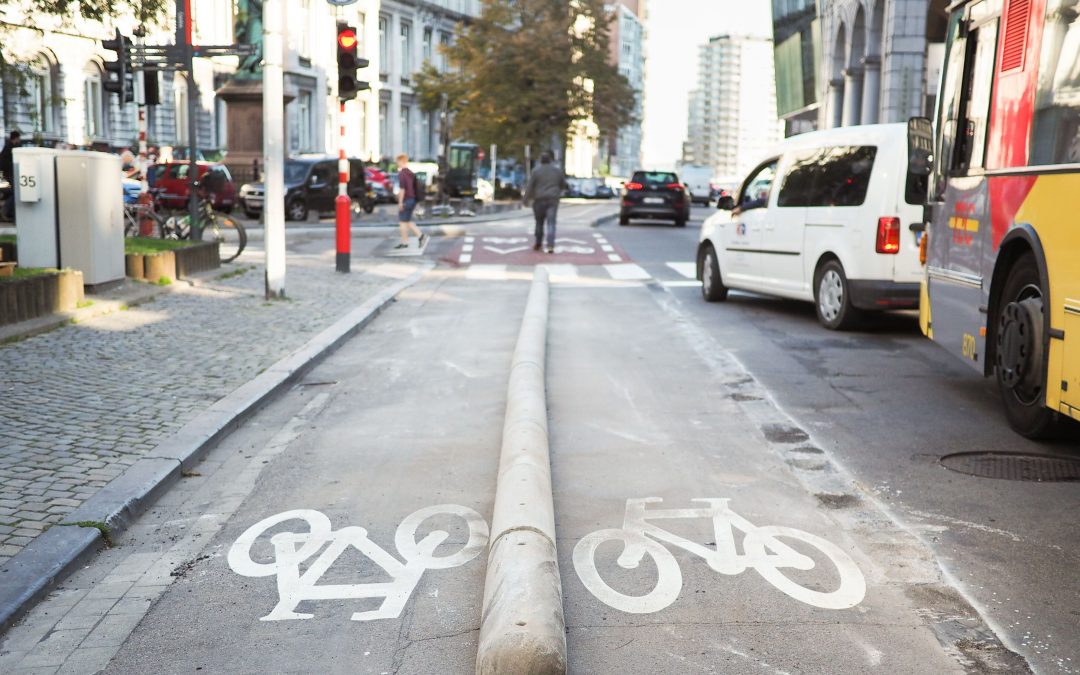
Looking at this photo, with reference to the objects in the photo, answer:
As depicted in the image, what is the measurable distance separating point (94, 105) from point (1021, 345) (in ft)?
155

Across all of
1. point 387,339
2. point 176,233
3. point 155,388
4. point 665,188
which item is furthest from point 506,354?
point 665,188

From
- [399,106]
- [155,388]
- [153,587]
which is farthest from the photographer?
[399,106]

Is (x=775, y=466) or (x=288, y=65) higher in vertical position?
(x=288, y=65)

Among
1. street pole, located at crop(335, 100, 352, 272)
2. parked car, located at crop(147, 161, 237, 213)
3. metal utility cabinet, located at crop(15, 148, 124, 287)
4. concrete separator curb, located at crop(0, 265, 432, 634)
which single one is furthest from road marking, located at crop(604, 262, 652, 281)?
parked car, located at crop(147, 161, 237, 213)

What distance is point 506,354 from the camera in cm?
1012

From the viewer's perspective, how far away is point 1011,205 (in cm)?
675

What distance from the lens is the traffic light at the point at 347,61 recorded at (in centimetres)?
1619

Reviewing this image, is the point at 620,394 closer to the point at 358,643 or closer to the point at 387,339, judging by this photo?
the point at 387,339

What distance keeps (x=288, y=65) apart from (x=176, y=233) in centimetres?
4088

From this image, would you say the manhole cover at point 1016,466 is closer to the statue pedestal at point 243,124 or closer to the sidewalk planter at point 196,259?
the sidewalk planter at point 196,259

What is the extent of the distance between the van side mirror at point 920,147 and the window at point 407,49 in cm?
6819

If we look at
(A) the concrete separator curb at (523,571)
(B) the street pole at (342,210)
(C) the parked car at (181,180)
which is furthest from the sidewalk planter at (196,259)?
(C) the parked car at (181,180)

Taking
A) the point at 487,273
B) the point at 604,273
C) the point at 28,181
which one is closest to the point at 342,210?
the point at 487,273

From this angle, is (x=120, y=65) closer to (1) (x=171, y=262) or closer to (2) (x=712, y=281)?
(1) (x=171, y=262)
